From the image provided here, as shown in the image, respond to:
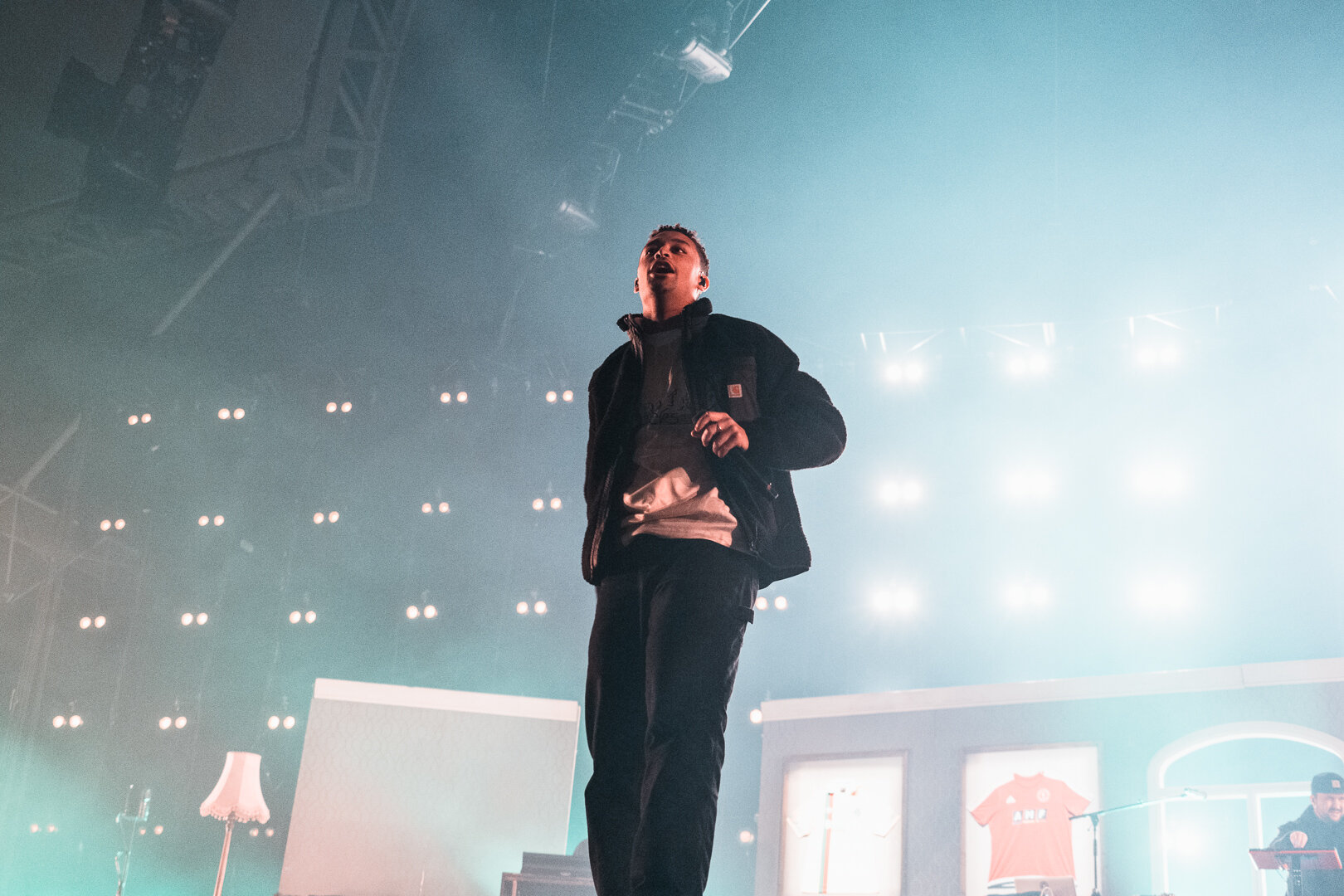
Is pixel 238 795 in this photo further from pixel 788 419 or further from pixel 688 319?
pixel 788 419

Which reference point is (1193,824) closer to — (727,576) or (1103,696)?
(1103,696)

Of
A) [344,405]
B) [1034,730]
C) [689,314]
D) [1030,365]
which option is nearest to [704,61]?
[1030,365]

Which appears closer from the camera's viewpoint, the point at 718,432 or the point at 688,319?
the point at 718,432

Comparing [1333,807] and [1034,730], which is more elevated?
[1034,730]

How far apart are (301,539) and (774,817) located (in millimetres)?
5024

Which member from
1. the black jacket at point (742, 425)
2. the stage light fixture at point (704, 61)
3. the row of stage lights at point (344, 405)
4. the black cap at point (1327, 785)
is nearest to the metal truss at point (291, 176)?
the row of stage lights at point (344, 405)

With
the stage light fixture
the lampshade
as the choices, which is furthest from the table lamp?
the stage light fixture

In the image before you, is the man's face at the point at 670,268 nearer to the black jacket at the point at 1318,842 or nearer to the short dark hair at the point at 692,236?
the short dark hair at the point at 692,236

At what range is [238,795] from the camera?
18.6ft

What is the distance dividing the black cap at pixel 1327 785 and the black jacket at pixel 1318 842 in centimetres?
12

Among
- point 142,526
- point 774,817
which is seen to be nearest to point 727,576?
point 774,817

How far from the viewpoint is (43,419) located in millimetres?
8430

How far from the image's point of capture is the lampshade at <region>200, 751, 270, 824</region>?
5633 mm

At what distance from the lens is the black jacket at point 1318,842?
5020 mm
